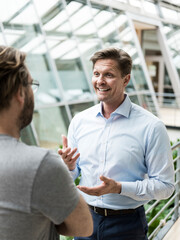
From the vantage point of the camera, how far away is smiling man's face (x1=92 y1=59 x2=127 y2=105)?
1.60 m

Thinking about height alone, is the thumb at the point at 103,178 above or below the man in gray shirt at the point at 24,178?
below

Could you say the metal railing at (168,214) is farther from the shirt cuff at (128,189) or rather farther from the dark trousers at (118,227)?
the shirt cuff at (128,189)

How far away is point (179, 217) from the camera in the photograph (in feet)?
9.98

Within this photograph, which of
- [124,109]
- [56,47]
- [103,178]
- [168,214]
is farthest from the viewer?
[56,47]

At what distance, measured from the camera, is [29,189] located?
77 centimetres

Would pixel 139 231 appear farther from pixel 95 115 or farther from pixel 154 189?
pixel 95 115

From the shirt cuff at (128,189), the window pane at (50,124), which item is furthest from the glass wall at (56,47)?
the shirt cuff at (128,189)

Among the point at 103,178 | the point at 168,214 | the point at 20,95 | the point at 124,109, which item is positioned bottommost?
the point at 168,214

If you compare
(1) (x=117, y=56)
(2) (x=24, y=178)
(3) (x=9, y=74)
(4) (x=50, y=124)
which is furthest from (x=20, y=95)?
(4) (x=50, y=124)

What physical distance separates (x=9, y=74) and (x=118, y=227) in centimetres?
109

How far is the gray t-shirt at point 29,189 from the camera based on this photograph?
0.77 metres

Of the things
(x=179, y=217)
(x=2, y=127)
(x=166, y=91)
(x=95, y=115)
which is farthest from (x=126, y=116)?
(x=166, y=91)

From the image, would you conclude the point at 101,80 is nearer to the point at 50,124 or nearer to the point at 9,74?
the point at 9,74

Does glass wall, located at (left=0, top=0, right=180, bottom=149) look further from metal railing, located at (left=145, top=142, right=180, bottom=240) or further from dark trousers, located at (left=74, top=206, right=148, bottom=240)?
dark trousers, located at (left=74, top=206, right=148, bottom=240)
